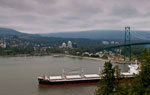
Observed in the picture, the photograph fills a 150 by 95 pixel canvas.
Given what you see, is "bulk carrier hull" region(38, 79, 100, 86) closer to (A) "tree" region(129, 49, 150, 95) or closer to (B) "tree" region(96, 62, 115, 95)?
(B) "tree" region(96, 62, 115, 95)

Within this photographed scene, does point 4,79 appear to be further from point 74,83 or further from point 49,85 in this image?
point 74,83

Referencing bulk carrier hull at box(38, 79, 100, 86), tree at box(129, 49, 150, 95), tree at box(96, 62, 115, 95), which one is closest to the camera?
tree at box(129, 49, 150, 95)

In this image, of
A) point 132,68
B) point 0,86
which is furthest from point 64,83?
point 132,68

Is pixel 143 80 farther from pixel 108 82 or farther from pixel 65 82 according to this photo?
pixel 65 82

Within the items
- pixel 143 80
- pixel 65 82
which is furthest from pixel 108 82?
pixel 65 82

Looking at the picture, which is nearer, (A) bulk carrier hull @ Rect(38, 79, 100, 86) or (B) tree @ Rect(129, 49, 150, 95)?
(B) tree @ Rect(129, 49, 150, 95)

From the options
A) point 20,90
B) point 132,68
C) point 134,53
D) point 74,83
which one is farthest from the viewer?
point 134,53

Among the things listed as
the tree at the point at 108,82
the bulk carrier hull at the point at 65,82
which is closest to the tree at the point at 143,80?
the tree at the point at 108,82

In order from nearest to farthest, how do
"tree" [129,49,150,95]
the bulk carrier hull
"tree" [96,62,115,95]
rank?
1. "tree" [129,49,150,95]
2. "tree" [96,62,115,95]
3. the bulk carrier hull

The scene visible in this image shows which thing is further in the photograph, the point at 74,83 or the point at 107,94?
the point at 74,83

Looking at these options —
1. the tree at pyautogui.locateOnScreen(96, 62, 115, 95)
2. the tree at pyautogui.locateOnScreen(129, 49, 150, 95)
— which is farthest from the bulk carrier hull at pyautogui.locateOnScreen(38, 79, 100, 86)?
the tree at pyautogui.locateOnScreen(129, 49, 150, 95)

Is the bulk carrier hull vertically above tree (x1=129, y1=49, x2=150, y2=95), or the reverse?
tree (x1=129, y1=49, x2=150, y2=95)
